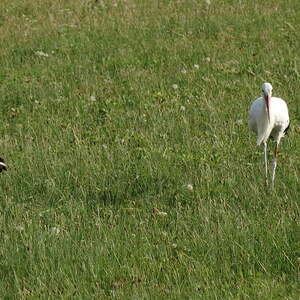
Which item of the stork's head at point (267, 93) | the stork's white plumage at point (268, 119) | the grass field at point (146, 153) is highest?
the stork's head at point (267, 93)

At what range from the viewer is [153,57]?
12695mm

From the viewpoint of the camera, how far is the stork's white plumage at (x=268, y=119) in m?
7.91

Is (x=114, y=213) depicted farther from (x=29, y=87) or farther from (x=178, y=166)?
(x=29, y=87)

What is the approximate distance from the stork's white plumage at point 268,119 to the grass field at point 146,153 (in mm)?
296

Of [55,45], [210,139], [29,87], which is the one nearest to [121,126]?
[210,139]

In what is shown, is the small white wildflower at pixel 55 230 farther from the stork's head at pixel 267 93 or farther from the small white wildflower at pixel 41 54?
the small white wildflower at pixel 41 54

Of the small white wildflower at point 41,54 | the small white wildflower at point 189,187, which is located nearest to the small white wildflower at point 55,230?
the small white wildflower at point 189,187

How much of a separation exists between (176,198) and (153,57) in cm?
560

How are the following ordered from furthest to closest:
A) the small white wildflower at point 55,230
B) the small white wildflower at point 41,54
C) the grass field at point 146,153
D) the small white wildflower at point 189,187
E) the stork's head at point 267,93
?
the small white wildflower at point 41,54 < the stork's head at point 267,93 < the small white wildflower at point 189,187 < the small white wildflower at point 55,230 < the grass field at point 146,153

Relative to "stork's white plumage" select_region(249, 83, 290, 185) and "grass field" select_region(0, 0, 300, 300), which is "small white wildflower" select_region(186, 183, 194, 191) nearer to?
"grass field" select_region(0, 0, 300, 300)

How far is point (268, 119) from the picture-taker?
7.97 metres

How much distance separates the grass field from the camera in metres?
5.98

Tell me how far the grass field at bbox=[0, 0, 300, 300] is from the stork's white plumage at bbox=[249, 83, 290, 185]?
30 centimetres

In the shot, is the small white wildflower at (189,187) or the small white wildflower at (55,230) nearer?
the small white wildflower at (55,230)
